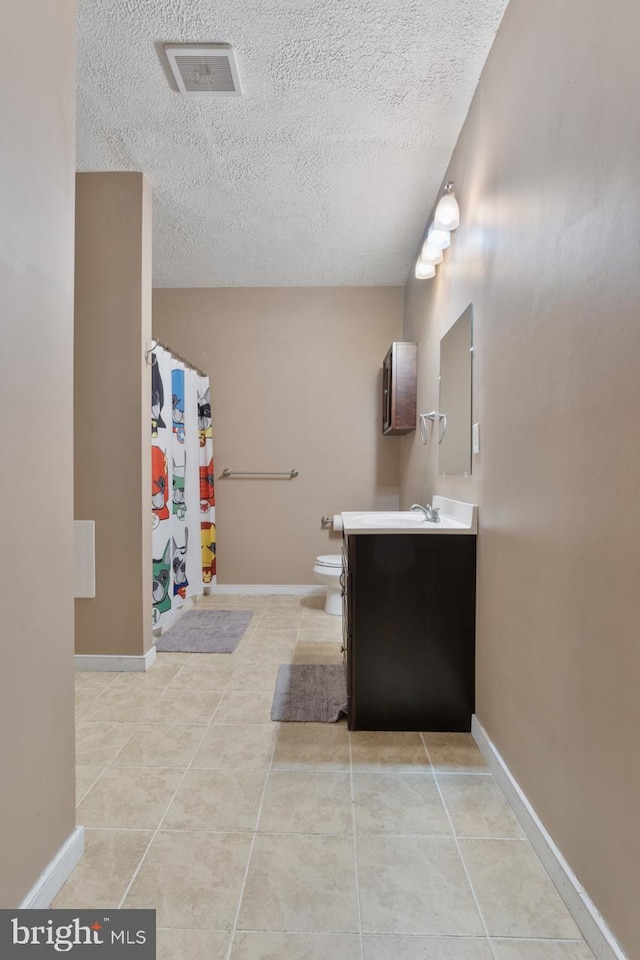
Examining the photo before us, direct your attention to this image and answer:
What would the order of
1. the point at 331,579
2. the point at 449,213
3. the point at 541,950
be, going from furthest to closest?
the point at 331,579 < the point at 449,213 < the point at 541,950

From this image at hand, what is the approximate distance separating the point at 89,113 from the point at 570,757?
2733 millimetres

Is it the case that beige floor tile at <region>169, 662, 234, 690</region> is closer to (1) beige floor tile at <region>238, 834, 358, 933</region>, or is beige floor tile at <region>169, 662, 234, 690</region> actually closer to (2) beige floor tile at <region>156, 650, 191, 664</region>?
(2) beige floor tile at <region>156, 650, 191, 664</region>

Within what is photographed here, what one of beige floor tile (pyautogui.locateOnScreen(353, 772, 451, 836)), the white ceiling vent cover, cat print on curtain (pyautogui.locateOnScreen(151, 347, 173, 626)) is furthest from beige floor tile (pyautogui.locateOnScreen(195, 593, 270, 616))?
the white ceiling vent cover

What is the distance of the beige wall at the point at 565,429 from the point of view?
920mm

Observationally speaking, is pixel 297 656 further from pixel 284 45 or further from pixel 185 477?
pixel 284 45

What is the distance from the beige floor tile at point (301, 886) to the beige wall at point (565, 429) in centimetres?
51

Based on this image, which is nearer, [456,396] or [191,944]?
[191,944]

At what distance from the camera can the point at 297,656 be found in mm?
2670

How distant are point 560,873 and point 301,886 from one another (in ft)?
1.93

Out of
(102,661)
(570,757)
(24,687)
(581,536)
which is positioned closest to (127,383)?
(102,661)

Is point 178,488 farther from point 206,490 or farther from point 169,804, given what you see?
point 169,804

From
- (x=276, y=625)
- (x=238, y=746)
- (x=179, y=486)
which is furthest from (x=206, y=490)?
(x=238, y=746)

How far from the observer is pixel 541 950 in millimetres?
1017

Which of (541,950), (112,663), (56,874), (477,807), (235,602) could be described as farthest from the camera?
(235,602)
